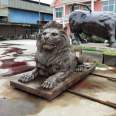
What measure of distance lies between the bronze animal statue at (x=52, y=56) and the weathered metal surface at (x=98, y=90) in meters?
0.37

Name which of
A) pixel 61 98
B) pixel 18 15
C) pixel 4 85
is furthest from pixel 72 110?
pixel 18 15

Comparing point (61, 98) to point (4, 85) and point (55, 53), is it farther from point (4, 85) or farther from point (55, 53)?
point (4, 85)

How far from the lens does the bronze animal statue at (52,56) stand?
3.16 m

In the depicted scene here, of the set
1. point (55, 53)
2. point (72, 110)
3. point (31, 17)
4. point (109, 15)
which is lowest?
point (72, 110)

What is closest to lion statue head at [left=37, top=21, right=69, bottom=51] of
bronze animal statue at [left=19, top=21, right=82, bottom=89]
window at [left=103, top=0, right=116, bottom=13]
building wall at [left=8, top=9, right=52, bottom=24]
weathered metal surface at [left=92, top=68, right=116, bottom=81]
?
bronze animal statue at [left=19, top=21, right=82, bottom=89]

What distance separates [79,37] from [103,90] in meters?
4.51

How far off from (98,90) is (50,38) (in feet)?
4.07

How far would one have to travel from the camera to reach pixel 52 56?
130 inches

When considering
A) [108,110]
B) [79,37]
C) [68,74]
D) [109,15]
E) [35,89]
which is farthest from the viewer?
[79,37]

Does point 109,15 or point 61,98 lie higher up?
point 109,15

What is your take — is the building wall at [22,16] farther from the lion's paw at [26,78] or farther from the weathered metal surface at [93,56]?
the lion's paw at [26,78]

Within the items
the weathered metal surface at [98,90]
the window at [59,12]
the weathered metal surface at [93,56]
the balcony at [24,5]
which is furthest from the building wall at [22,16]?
the weathered metal surface at [98,90]

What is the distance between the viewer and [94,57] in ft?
19.0

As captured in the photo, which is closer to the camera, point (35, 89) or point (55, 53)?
point (35, 89)
